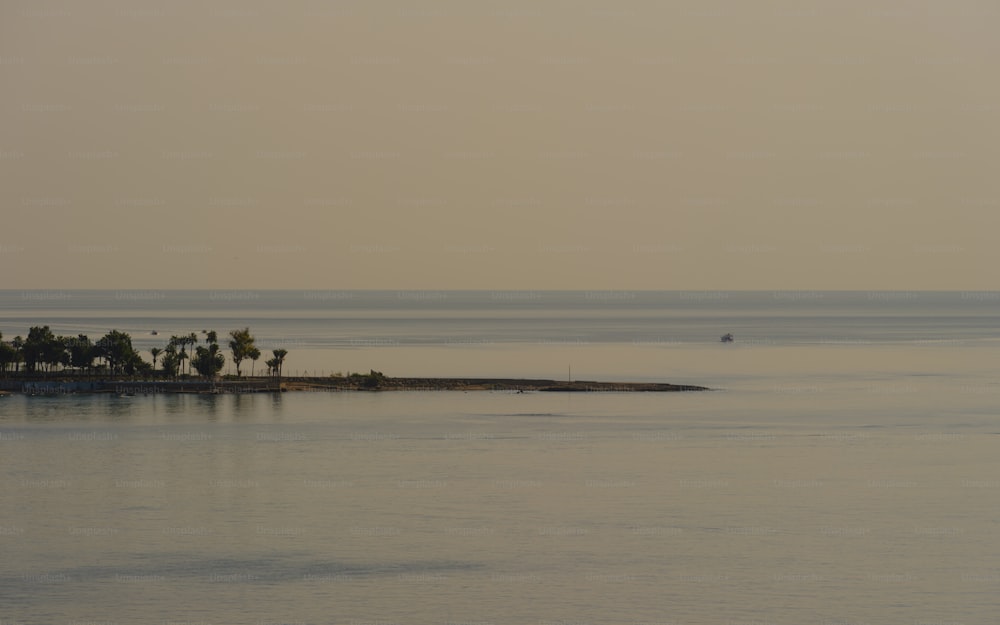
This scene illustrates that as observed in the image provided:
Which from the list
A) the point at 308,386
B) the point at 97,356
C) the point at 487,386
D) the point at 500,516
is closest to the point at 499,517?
the point at 500,516

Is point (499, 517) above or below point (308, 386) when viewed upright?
below

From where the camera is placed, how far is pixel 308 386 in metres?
180

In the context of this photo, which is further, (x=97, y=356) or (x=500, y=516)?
(x=97, y=356)

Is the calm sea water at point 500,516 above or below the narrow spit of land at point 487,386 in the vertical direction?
below

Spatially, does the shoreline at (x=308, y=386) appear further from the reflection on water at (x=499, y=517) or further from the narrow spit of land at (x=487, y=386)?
the reflection on water at (x=499, y=517)

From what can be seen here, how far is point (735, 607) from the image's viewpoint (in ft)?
224

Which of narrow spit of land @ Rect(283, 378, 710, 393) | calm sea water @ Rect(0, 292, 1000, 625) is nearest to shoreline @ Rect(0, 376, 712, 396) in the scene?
narrow spit of land @ Rect(283, 378, 710, 393)

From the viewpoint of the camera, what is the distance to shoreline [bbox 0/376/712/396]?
17625 centimetres

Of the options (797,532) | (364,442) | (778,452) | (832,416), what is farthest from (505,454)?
(832,416)

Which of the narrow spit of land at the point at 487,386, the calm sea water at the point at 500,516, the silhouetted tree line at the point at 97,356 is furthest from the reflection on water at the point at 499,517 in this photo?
the silhouetted tree line at the point at 97,356

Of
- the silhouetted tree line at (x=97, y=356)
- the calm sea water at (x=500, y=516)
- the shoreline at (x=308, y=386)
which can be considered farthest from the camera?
the silhouetted tree line at (x=97, y=356)

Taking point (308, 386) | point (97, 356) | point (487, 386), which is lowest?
point (308, 386)

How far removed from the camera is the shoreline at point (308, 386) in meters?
176

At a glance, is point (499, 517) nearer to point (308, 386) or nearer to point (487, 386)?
point (487, 386)
